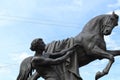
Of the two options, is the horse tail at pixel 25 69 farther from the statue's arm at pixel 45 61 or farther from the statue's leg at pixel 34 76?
the statue's arm at pixel 45 61

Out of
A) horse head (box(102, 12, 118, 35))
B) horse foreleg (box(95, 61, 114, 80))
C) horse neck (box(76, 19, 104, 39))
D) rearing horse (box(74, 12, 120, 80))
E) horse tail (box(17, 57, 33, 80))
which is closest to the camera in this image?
horse foreleg (box(95, 61, 114, 80))

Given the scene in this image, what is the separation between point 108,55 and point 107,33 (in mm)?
627

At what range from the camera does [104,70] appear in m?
12.7

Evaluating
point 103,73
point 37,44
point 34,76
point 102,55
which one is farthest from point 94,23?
point 37,44


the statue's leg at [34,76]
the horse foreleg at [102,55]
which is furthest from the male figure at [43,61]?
the horse foreleg at [102,55]

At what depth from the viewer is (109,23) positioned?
43.7 ft

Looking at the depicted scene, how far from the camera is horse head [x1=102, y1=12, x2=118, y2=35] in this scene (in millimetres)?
13203

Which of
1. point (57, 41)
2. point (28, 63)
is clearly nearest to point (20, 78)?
point (28, 63)

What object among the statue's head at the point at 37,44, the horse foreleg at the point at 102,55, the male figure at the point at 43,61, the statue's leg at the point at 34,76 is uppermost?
the statue's head at the point at 37,44

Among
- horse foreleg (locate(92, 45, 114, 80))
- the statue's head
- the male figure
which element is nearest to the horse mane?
horse foreleg (locate(92, 45, 114, 80))

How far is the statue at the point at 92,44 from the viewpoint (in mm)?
12531

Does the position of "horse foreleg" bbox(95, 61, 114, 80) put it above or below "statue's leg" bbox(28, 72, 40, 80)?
below

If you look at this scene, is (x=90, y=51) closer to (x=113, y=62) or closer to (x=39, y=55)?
(x=113, y=62)

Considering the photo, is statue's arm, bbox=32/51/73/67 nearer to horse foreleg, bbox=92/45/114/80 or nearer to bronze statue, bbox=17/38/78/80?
bronze statue, bbox=17/38/78/80
